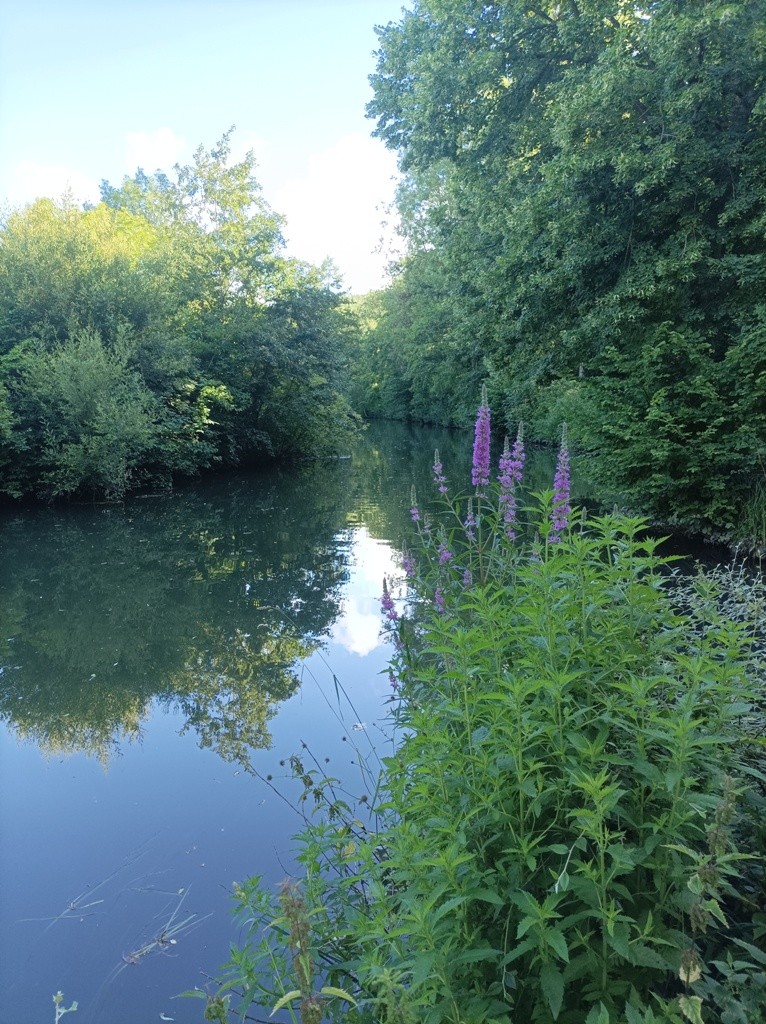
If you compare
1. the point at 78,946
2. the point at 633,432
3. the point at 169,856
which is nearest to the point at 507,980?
the point at 78,946

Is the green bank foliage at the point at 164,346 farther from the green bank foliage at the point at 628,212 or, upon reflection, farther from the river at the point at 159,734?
the green bank foliage at the point at 628,212

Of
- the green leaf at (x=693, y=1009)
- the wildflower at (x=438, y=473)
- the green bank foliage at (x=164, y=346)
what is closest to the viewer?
the green leaf at (x=693, y=1009)

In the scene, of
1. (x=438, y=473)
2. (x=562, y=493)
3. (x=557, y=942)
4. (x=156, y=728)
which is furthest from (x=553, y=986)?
(x=156, y=728)

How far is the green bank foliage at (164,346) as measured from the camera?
14.2 m

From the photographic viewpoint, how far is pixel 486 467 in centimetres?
376

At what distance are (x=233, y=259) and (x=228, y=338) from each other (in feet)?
9.62

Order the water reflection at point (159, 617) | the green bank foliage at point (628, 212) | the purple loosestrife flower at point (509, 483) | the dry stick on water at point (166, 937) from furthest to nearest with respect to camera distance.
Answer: the green bank foliage at point (628, 212)
the water reflection at point (159, 617)
the purple loosestrife flower at point (509, 483)
the dry stick on water at point (166, 937)

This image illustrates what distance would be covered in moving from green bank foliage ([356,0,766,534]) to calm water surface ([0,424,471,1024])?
459 cm

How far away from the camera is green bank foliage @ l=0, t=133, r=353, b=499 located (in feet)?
46.5

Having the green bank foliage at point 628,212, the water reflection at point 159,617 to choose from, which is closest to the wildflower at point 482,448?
the water reflection at point 159,617

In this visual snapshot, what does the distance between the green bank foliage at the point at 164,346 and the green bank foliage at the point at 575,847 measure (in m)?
13.5

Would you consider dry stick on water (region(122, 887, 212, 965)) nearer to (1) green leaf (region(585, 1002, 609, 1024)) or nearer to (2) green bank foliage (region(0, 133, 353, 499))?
(1) green leaf (region(585, 1002, 609, 1024))

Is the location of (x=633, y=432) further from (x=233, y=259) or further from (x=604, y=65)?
(x=233, y=259)

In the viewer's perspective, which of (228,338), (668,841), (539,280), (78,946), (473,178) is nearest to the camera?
(668,841)
